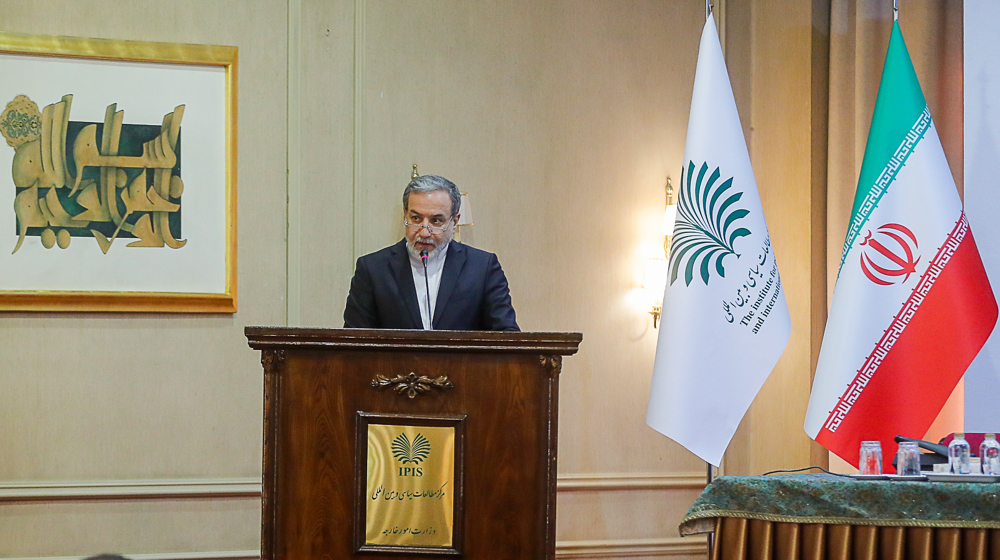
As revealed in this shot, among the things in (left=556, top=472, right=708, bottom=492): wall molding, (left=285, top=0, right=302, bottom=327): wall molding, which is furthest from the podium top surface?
(left=556, top=472, right=708, bottom=492): wall molding

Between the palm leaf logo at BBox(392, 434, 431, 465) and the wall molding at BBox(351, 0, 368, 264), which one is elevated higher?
the wall molding at BBox(351, 0, 368, 264)

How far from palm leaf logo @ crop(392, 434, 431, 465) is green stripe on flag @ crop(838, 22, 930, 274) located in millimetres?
1632

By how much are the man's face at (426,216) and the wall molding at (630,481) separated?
1.55m

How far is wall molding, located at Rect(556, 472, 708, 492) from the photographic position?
3.83 metres

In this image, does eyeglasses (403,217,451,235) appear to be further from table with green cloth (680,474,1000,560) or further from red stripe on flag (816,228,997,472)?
red stripe on flag (816,228,997,472)

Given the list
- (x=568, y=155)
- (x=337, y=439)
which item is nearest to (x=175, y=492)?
(x=337, y=439)

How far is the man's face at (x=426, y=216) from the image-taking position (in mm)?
2691

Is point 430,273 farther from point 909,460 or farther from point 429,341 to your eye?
point 909,460

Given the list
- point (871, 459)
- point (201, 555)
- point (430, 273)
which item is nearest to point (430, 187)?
point (430, 273)

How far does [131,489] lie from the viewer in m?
3.55

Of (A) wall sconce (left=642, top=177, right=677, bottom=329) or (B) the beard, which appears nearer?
(B) the beard

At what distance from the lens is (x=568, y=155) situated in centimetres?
387

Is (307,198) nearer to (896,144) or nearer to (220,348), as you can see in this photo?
(220,348)

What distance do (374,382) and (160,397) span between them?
1.93m
